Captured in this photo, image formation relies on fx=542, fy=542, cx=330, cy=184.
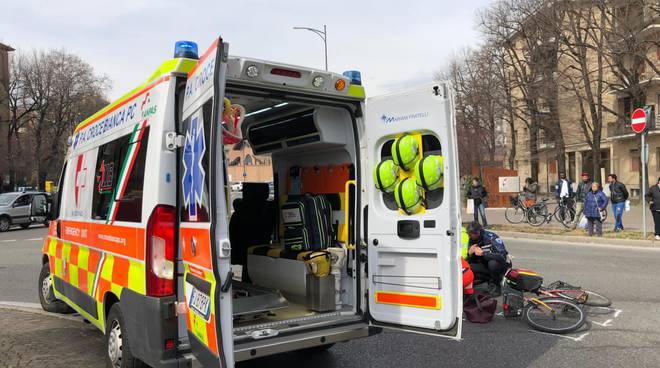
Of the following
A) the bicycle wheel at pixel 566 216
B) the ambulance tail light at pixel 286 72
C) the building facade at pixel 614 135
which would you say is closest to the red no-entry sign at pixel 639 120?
the bicycle wheel at pixel 566 216

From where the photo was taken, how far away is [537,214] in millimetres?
18312

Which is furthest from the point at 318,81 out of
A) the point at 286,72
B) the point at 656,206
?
the point at 656,206

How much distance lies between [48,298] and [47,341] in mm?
1356

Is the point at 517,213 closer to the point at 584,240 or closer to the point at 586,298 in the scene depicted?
the point at 584,240

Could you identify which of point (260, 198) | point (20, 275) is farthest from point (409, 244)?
point (20, 275)

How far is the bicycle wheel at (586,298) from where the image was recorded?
21.1ft

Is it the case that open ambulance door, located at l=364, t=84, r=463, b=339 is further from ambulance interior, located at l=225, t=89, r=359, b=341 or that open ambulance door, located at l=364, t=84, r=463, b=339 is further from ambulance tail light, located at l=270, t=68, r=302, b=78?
ambulance tail light, located at l=270, t=68, r=302, b=78

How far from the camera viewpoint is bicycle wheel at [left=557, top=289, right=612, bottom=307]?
6.43 meters

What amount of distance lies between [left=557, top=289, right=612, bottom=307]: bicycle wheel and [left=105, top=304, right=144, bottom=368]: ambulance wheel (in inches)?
189

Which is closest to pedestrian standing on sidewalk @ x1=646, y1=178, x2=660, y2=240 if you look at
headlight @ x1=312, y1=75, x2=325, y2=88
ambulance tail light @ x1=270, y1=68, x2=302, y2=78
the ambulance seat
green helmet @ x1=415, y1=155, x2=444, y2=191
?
the ambulance seat

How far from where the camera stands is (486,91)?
3888 centimetres

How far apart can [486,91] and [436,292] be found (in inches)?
1453

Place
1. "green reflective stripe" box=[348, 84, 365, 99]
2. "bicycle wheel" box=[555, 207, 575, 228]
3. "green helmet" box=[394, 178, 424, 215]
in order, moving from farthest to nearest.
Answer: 1. "bicycle wheel" box=[555, 207, 575, 228]
2. "green reflective stripe" box=[348, 84, 365, 99]
3. "green helmet" box=[394, 178, 424, 215]

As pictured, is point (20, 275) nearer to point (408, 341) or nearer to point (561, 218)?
point (408, 341)
